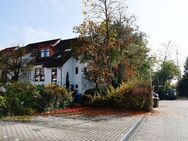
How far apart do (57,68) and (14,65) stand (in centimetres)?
595

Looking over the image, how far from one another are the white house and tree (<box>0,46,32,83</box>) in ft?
10.9

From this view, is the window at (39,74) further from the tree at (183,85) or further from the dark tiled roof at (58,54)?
the tree at (183,85)

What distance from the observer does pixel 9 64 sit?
4991cm

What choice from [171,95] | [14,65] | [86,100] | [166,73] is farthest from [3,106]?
[166,73]

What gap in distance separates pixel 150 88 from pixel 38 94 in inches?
339

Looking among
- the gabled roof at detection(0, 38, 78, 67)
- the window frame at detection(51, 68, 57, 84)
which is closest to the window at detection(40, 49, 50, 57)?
the gabled roof at detection(0, 38, 78, 67)

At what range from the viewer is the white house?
52219 mm

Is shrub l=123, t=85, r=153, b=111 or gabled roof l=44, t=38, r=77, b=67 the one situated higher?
gabled roof l=44, t=38, r=77, b=67

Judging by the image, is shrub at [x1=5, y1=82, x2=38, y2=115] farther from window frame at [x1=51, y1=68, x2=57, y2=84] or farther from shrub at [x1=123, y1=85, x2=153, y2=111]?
window frame at [x1=51, y1=68, x2=57, y2=84]

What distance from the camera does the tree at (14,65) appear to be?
4944 cm

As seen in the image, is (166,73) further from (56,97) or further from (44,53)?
(56,97)

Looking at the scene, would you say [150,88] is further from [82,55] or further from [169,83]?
[169,83]

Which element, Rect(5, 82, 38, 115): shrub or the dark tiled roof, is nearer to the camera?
Rect(5, 82, 38, 115): shrub

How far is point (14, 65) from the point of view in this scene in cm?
4994
